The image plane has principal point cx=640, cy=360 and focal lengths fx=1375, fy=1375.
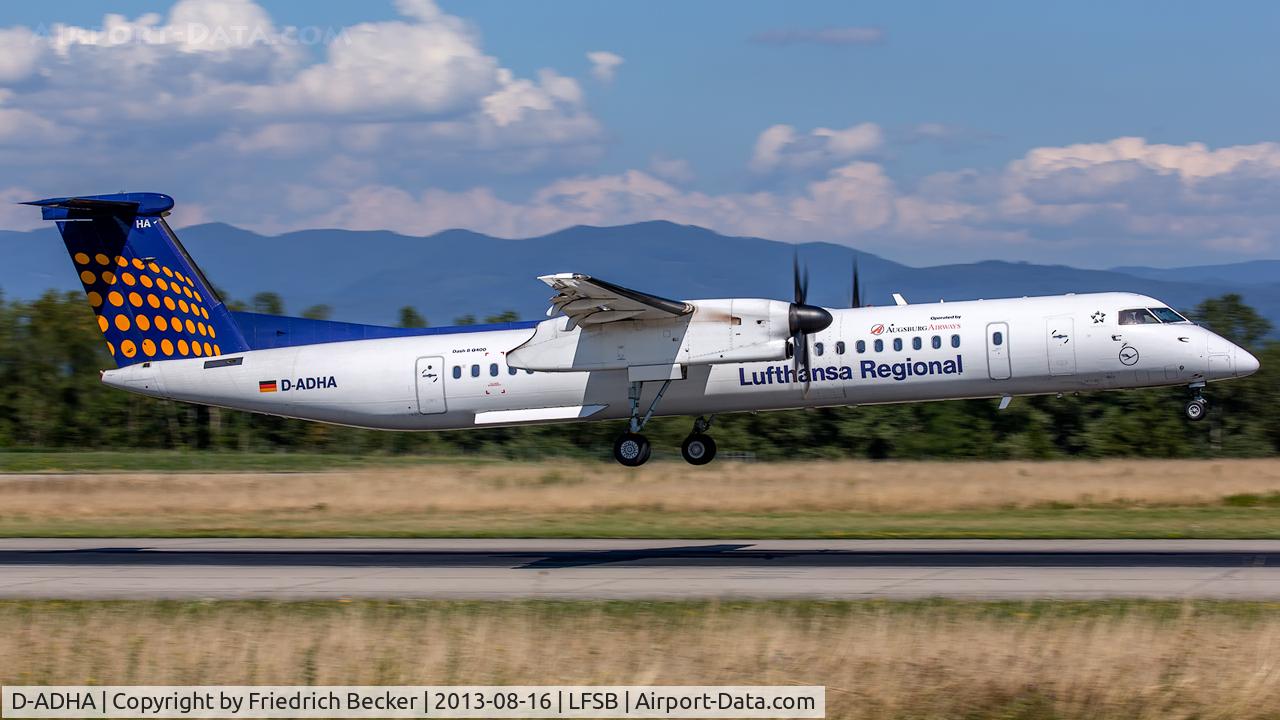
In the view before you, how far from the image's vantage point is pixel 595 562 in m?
26.8

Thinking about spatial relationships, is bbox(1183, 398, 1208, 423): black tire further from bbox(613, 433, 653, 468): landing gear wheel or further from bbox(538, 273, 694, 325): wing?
bbox(613, 433, 653, 468): landing gear wheel

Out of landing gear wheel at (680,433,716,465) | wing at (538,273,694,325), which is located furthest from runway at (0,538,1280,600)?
wing at (538,273,694,325)

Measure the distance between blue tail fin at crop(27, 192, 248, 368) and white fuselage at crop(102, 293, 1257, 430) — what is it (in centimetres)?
56

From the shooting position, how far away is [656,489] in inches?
1612

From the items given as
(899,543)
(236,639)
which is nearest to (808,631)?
(236,639)

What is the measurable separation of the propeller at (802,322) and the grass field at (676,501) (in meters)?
4.93

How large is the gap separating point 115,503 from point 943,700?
34897 millimetres

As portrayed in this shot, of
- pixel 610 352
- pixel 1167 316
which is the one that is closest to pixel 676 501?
pixel 610 352

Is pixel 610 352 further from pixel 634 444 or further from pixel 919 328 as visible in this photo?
pixel 919 328

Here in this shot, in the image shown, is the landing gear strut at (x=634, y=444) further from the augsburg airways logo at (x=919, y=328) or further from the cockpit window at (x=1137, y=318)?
the cockpit window at (x=1137, y=318)

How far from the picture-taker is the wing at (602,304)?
89.2 feet

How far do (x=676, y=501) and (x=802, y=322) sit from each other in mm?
12467

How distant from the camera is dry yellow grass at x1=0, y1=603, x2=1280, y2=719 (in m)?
15.2

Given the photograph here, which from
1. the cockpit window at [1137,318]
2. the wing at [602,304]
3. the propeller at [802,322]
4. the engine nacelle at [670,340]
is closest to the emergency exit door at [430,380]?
the engine nacelle at [670,340]
